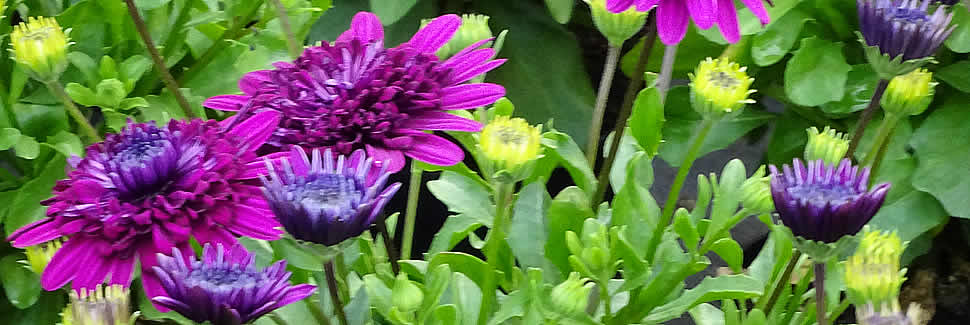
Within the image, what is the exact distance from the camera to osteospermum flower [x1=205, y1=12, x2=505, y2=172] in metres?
0.37

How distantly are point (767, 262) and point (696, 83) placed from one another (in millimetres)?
195

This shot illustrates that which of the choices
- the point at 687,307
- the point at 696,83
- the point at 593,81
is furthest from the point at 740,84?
the point at 593,81

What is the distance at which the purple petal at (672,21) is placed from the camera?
39 centimetres

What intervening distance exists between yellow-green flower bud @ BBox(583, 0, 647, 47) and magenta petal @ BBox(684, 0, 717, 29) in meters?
0.05

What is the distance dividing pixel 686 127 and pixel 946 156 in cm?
26

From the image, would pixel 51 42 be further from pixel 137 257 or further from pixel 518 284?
pixel 518 284

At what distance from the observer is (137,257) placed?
0.36 metres

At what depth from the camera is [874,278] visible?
365 millimetres

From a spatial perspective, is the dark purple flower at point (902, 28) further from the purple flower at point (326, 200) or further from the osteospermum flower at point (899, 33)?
the purple flower at point (326, 200)

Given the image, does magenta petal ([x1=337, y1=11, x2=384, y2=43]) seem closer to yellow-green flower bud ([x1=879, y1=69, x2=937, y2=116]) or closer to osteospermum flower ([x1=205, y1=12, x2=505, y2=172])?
osteospermum flower ([x1=205, y1=12, x2=505, y2=172])

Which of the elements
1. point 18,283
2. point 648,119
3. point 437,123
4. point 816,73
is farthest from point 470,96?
point 816,73

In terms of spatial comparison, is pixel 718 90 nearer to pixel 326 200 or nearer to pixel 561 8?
pixel 326 200

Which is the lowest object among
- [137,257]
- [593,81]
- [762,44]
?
[593,81]

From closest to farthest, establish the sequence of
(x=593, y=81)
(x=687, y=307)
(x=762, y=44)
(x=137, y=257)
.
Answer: (x=137, y=257) → (x=687, y=307) → (x=762, y=44) → (x=593, y=81)
